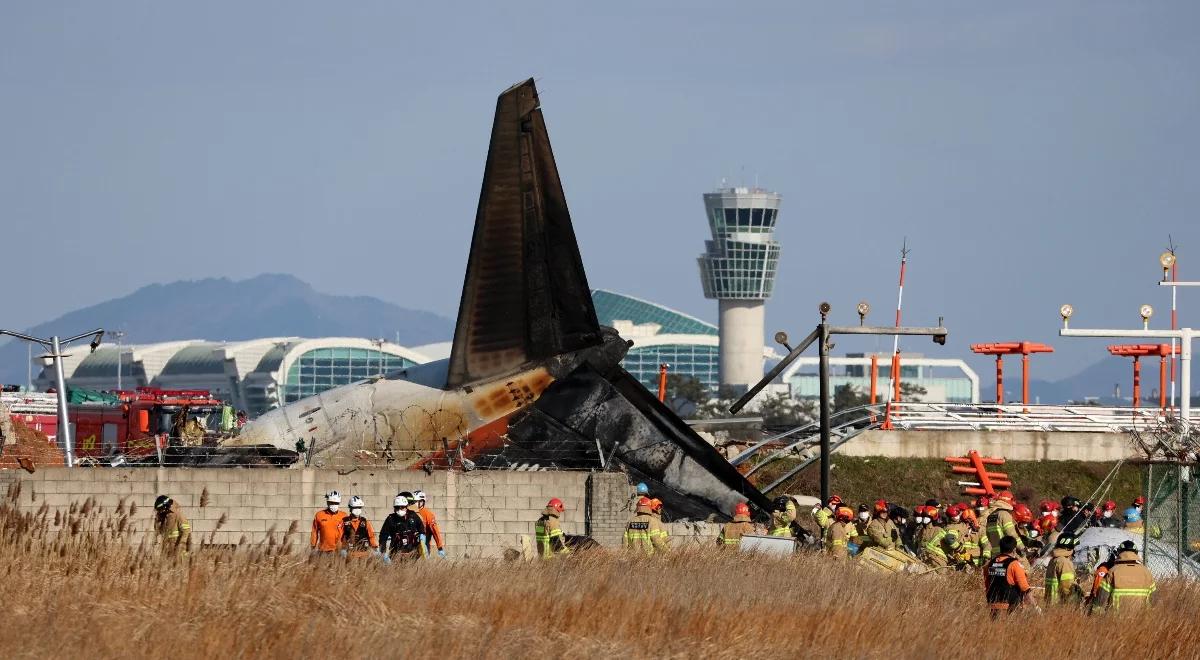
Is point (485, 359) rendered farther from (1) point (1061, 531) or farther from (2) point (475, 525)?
(1) point (1061, 531)

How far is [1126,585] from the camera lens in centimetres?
2212

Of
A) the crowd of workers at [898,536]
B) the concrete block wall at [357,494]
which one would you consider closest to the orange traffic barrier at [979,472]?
the crowd of workers at [898,536]

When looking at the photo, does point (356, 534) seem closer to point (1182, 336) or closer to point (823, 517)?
point (823, 517)

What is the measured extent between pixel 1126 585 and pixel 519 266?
1687 centimetres

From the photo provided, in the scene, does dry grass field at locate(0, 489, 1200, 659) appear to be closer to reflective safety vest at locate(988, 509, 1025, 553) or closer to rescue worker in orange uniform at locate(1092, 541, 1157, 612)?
rescue worker in orange uniform at locate(1092, 541, 1157, 612)

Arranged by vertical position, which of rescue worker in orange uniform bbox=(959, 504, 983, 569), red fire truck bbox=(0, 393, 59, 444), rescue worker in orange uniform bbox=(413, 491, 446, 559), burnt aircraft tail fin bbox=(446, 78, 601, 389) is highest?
burnt aircraft tail fin bbox=(446, 78, 601, 389)

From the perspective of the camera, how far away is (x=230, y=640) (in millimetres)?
17719

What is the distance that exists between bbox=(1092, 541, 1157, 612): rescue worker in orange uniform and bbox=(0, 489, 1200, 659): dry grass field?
0.20 meters

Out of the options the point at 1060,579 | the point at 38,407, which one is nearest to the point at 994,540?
the point at 1060,579

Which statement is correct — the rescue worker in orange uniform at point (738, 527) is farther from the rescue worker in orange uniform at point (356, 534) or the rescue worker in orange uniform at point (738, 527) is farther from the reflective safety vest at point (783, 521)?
the rescue worker in orange uniform at point (356, 534)

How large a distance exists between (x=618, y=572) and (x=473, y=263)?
12730 mm

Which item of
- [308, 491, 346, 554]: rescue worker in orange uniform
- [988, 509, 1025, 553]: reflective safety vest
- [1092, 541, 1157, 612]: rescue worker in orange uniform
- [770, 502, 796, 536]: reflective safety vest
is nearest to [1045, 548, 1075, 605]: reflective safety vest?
[1092, 541, 1157, 612]: rescue worker in orange uniform

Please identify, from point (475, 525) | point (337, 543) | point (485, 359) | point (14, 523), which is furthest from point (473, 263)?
point (14, 523)

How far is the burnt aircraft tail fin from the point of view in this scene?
36531mm
